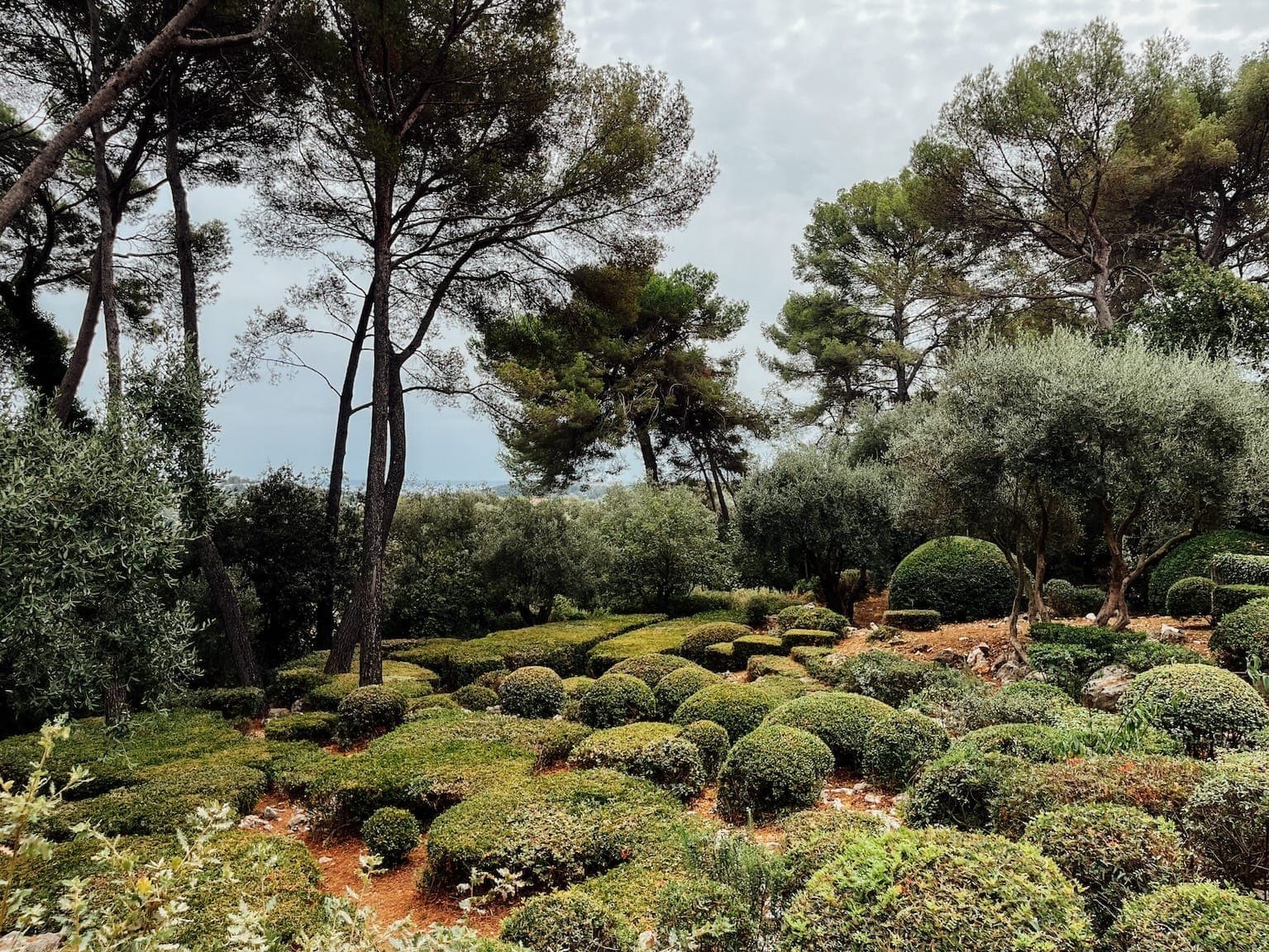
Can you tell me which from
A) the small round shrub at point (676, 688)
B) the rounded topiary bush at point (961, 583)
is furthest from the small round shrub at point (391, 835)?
the rounded topiary bush at point (961, 583)

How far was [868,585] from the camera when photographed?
18859 millimetres

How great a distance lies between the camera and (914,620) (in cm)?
1287

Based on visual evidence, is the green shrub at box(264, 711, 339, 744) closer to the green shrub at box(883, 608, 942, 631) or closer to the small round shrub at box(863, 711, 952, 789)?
the small round shrub at box(863, 711, 952, 789)

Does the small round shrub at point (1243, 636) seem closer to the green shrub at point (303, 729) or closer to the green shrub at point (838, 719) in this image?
the green shrub at point (838, 719)

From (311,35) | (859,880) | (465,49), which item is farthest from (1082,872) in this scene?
(311,35)

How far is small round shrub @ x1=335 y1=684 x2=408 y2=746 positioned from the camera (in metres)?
8.14

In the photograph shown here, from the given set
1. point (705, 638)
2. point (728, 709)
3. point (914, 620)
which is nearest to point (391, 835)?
point (728, 709)

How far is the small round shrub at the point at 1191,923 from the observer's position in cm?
241

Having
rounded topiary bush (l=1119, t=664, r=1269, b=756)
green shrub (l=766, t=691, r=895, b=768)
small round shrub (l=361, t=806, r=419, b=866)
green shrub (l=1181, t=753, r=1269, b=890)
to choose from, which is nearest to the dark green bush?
small round shrub (l=361, t=806, r=419, b=866)

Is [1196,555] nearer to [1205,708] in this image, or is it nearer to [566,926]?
[1205,708]

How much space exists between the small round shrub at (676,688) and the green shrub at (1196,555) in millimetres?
9235

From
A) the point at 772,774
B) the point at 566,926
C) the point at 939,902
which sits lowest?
the point at 772,774

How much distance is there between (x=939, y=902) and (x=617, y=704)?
5545 mm

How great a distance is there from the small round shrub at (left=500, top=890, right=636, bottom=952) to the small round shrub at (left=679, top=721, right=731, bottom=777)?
2991 mm
